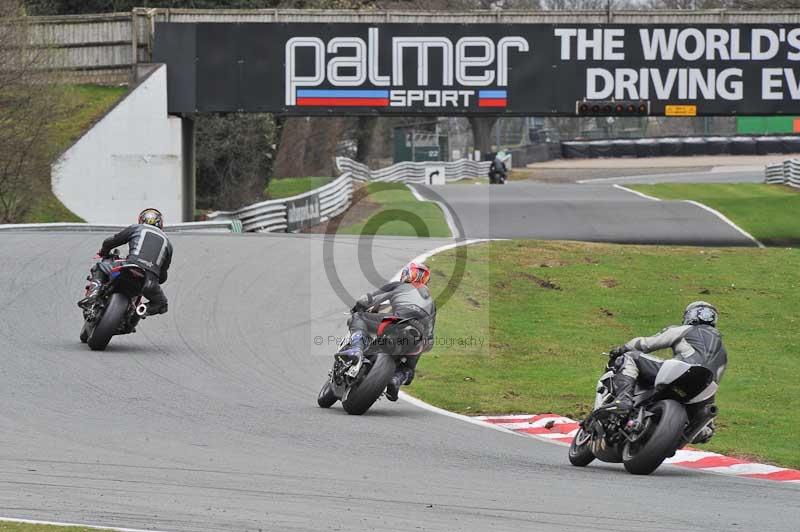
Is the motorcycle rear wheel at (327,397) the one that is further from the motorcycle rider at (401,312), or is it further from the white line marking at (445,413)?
the white line marking at (445,413)

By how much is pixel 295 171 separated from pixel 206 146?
74.4 ft

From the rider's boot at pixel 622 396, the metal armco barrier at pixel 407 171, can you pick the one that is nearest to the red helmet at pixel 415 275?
the rider's boot at pixel 622 396

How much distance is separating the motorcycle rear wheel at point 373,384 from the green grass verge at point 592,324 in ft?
5.89

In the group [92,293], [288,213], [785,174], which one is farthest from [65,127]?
[785,174]

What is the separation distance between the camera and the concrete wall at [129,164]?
32.1 m

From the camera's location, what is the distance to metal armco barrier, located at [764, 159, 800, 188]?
51.2 m

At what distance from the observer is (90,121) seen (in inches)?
1324

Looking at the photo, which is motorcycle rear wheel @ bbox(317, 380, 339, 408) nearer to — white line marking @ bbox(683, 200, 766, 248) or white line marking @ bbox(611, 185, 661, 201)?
white line marking @ bbox(683, 200, 766, 248)

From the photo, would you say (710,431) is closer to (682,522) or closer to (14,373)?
(682,522)

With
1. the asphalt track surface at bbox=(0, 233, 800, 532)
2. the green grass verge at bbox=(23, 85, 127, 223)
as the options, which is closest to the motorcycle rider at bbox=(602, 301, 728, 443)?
the asphalt track surface at bbox=(0, 233, 800, 532)

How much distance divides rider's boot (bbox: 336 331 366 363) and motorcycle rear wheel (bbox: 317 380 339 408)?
51 cm

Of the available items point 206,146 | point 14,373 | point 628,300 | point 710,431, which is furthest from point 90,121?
point 710,431

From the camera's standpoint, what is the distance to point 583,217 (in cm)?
3600

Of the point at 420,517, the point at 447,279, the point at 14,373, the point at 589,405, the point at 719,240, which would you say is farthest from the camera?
the point at 719,240
